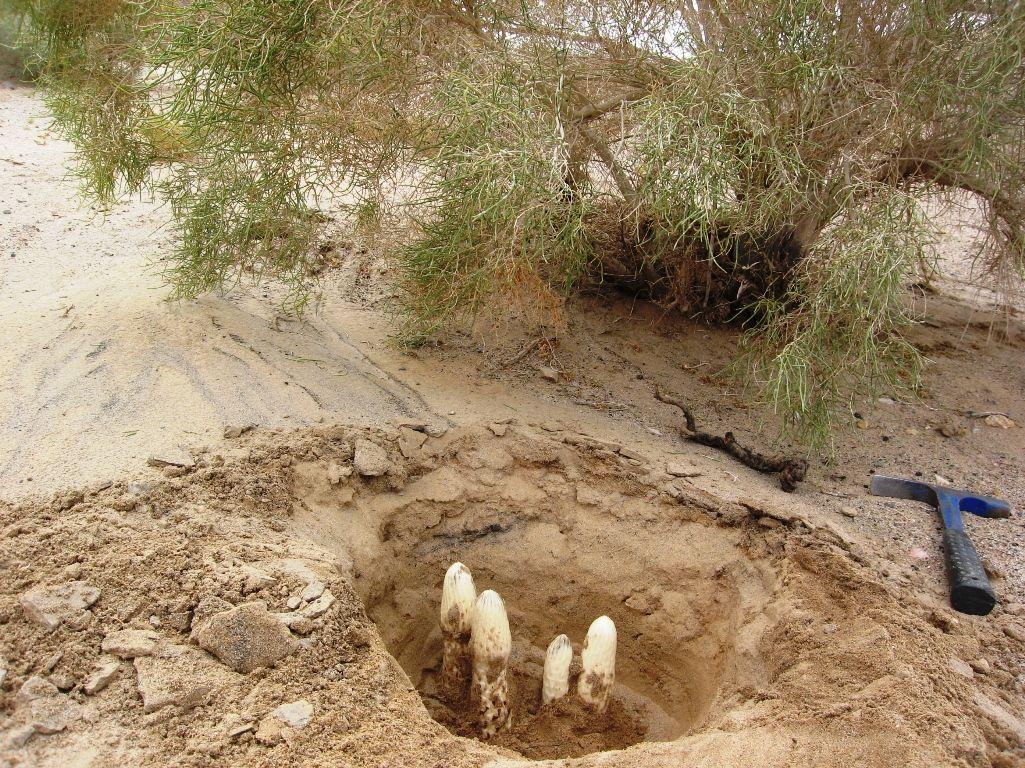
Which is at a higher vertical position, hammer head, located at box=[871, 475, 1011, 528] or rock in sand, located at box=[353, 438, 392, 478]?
hammer head, located at box=[871, 475, 1011, 528]

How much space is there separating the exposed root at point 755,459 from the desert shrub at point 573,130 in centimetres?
20

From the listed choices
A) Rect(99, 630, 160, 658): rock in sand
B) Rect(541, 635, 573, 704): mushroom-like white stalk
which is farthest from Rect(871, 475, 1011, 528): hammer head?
Rect(99, 630, 160, 658): rock in sand

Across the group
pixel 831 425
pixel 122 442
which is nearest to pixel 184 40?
pixel 122 442

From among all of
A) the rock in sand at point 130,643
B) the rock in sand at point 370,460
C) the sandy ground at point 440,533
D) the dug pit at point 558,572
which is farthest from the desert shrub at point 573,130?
the rock in sand at point 130,643

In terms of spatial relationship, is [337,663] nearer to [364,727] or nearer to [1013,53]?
[364,727]

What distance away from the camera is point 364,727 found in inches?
96.6

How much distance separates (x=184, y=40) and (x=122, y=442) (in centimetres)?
178

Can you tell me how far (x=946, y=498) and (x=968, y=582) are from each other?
689 millimetres

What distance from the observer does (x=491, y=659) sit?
3.18m

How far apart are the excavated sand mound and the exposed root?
41 centimetres

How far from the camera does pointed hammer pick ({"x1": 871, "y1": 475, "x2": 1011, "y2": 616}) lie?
10.2 ft

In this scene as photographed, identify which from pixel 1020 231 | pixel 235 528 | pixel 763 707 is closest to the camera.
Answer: pixel 763 707

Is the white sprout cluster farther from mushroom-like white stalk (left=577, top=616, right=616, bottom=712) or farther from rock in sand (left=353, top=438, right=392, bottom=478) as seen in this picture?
rock in sand (left=353, top=438, right=392, bottom=478)

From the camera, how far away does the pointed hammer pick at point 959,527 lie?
10.2ft
